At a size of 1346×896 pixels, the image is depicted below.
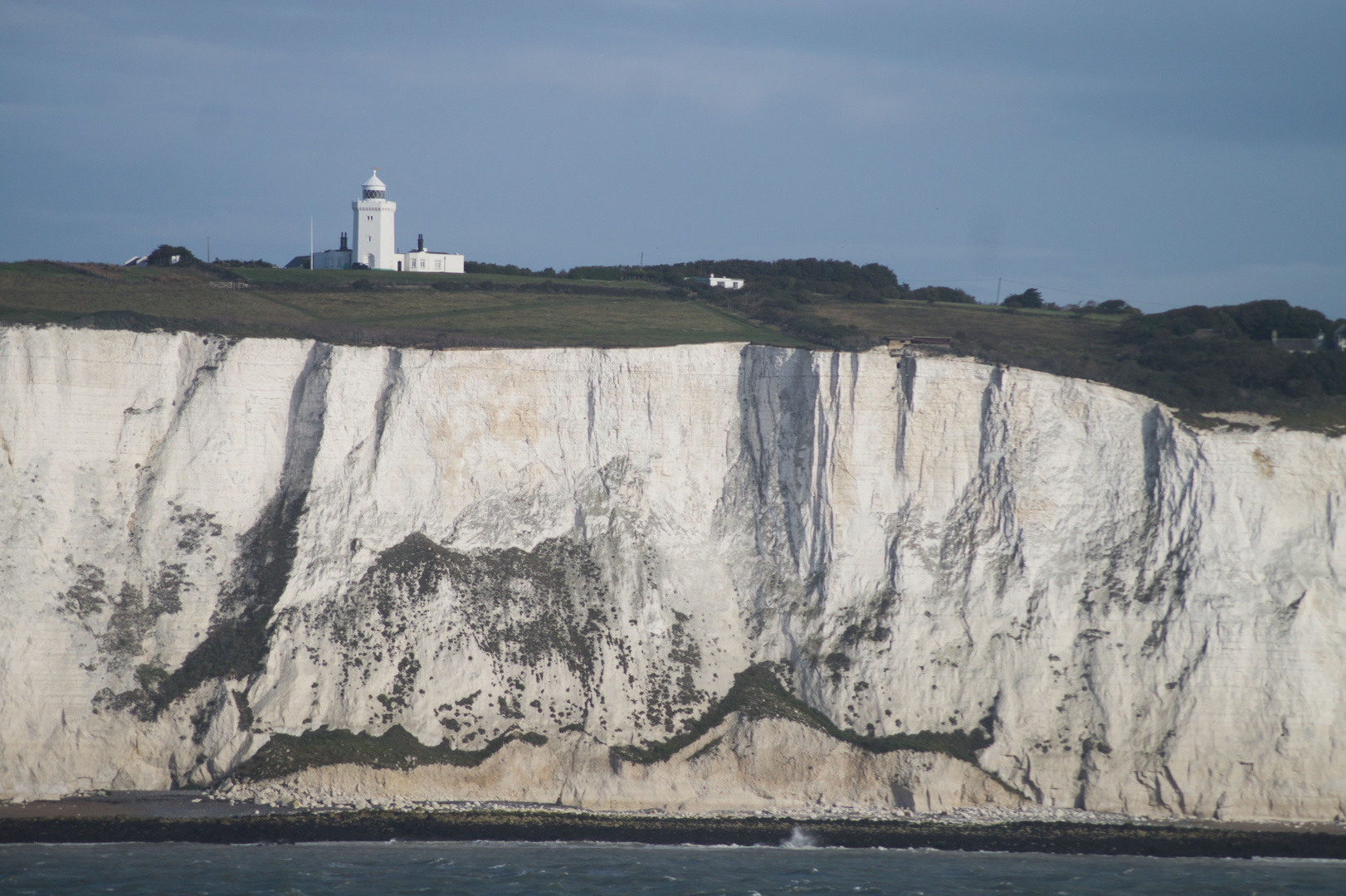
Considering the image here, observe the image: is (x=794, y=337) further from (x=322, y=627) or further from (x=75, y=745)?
(x=75, y=745)

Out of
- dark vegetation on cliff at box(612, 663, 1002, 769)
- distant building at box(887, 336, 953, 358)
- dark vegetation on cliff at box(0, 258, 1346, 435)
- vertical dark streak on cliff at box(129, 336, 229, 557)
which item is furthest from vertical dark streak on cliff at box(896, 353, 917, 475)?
vertical dark streak on cliff at box(129, 336, 229, 557)

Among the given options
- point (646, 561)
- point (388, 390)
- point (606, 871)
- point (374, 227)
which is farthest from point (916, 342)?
point (374, 227)

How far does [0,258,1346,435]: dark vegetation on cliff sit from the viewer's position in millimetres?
37469

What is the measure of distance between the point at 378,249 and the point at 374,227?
1.06 m

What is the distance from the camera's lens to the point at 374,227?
59312 millimetres

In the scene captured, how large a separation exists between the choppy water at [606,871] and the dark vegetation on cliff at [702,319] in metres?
14.0

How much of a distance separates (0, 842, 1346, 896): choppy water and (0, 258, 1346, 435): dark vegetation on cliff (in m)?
14.0

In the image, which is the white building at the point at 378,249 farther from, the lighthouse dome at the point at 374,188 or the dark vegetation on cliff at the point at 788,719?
the dark vegetation on cliff at the point at 788,719

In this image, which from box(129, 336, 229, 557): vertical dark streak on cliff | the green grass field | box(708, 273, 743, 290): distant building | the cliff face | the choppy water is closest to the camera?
the choppy water

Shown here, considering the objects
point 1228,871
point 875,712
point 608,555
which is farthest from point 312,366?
point 1228,871

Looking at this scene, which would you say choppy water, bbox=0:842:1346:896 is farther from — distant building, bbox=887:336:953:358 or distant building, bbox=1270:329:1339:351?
distant building, bbox=1270:329:1339:351

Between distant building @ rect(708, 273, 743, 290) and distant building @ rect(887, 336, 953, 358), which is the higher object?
distant building @ rect(708, 273, 743, 290)

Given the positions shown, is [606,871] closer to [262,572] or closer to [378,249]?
[262,572]

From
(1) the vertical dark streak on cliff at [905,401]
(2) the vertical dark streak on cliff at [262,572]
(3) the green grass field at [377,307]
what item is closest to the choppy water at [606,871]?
(2) the vertical dark streak on cliff at [262,572]
